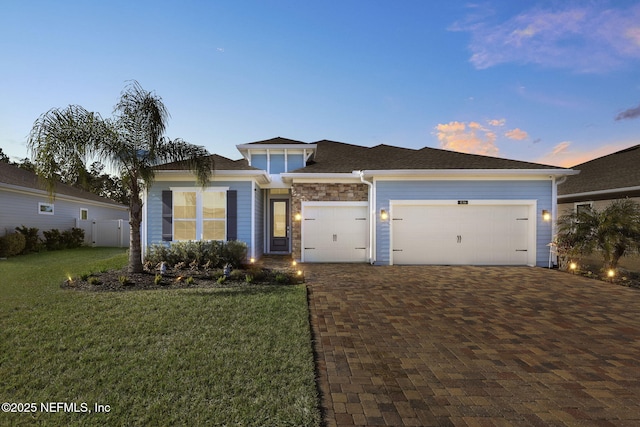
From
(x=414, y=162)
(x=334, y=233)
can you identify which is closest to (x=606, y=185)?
(x=414, y=162)

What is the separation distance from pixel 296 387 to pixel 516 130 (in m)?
14.4

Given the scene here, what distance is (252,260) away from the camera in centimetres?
995

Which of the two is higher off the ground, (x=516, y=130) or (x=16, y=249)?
(x=516, y=130)

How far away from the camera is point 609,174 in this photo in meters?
11.8

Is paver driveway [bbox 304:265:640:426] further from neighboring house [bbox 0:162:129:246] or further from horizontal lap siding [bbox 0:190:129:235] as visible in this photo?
horizontal lap siding [bbox 0:190:129:235]

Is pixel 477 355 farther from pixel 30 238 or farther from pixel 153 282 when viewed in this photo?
pixel 30 238

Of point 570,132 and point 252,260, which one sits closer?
point 252,260

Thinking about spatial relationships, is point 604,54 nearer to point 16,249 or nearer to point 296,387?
point 296,387

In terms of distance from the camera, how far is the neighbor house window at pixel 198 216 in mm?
9977

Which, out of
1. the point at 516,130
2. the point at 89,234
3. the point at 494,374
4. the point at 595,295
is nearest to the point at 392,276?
the point at 595,295

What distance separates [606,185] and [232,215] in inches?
549

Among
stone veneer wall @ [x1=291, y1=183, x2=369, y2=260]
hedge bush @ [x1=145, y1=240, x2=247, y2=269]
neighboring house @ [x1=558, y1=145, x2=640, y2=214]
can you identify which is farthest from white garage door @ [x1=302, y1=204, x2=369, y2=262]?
neighboring house @ [x1=558, y1=145, x2=640, y2=214]

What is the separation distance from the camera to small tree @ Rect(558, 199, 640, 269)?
771cm

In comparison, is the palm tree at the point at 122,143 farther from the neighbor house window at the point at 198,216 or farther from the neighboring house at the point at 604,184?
the neighboring house at the point at 604,184
